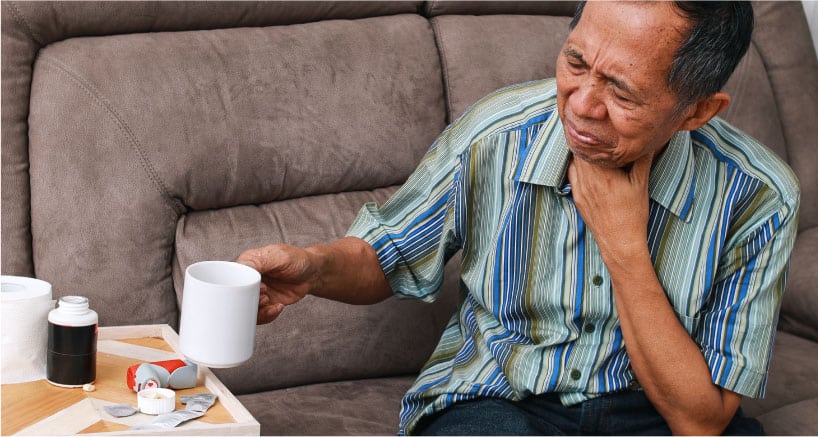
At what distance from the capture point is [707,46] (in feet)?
4.00

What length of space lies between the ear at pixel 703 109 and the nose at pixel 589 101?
131 millimetres

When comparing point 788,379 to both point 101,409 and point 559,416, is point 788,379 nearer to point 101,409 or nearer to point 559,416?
point 559,416

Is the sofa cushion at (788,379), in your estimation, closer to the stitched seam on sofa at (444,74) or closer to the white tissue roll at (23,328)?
the stitched seam on sofa at (444,74)

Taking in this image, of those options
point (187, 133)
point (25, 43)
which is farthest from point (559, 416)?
point (25, 43)

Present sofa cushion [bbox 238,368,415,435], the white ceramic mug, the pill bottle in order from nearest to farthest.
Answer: the white ceramic mug → the pill bottle → sofa cushion [bbox 238,368,415,435]

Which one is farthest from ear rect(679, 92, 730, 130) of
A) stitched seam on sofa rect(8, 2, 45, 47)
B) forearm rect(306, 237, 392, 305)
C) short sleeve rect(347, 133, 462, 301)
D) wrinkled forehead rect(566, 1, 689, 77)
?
stitched seam on sofa rect(8, 2, 45, 47)

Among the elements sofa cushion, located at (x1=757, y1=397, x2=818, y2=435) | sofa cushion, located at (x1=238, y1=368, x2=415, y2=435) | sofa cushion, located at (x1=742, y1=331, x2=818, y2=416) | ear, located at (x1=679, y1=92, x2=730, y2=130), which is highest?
ear, located at (x1=679, y1=92, x2=730, y2=130)

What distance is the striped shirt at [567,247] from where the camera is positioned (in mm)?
1407

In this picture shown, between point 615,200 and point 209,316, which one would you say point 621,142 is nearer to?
point 615,200

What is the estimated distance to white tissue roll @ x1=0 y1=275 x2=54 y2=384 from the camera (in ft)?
4.01

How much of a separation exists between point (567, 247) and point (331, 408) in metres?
0.52

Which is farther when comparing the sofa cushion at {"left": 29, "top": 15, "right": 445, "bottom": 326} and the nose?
the sofa cushion at {"left": 29, "top": 15, "right": 445, "bottom": 326}

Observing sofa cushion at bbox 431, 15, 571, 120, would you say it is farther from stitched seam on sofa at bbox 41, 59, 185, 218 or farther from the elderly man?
stitched seam on sofa at bbox 41, 59, 185, 218

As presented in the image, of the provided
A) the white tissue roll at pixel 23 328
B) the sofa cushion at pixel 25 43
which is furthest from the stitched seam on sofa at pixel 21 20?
the white tissue roll at pixel 23 328
